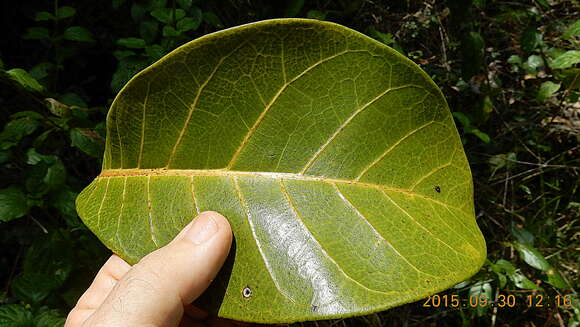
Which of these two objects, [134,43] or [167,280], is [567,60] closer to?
[134,43]

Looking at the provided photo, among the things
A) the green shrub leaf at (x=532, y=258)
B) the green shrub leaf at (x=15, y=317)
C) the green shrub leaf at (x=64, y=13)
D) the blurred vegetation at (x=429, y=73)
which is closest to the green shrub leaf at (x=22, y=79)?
the blurred vegetation at (x=429, y=73)

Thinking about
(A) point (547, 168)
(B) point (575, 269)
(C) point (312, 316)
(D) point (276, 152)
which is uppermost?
(D) point (276, 152)

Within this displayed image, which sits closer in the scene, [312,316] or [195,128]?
[312,316]

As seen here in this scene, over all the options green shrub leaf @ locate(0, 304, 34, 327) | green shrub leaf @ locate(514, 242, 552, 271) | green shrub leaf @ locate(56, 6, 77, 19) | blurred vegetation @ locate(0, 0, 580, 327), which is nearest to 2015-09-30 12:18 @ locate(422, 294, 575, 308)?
blurred vegetation @ locate(0, 0, 580, 327)

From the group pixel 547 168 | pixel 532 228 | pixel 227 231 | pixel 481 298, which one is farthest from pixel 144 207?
pixel 547 168

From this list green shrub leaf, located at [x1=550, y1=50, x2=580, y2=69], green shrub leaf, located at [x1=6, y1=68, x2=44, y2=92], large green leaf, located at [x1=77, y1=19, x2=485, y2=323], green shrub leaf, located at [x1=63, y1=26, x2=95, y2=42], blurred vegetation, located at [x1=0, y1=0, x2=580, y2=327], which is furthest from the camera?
green shrub leaf, located at [x1=550, y1=50, x2=580, y2=69]

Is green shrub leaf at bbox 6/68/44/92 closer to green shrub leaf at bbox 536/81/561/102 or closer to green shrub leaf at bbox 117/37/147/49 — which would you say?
green shrub leaf at bbox 117/37/147/49

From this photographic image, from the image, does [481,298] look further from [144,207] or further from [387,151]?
[144,207]
